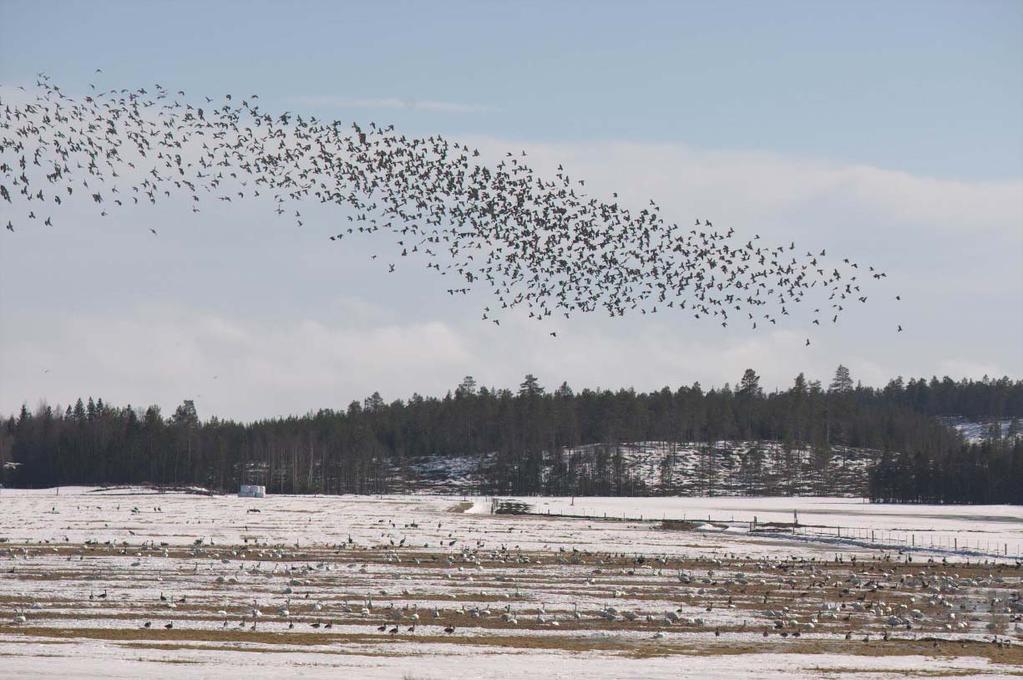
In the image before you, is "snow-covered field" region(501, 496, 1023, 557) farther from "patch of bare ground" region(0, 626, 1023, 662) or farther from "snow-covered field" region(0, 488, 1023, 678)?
"patch of bare ground" region(0, 626, 1023, 662)

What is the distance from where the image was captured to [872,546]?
7188cm

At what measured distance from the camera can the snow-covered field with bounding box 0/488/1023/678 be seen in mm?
30328

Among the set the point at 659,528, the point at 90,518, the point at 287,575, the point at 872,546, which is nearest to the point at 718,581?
the point at 287,575

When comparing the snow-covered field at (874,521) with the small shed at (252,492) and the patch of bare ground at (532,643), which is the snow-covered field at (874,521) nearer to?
the small shed at (252,492)

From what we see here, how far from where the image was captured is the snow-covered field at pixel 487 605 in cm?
3033

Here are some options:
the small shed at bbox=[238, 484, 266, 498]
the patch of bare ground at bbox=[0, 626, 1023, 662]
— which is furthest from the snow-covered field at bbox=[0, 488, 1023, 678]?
the small shed at bbox=[238, 484, 266, 498]

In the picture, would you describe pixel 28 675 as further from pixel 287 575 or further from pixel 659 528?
pixel 659 528

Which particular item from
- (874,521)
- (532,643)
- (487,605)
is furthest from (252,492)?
(532,643)

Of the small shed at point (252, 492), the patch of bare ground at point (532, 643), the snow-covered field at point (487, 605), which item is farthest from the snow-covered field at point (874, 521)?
the patch of bare ground at point (532, 643)

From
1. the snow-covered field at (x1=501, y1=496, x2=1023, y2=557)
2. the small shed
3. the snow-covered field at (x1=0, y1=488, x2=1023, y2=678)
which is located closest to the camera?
the snow-covered field at (x1=0, y1=488, x2=1023, y2=678)

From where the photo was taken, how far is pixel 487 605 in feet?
133

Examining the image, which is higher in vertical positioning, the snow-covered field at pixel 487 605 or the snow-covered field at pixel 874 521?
the snow-covered field at pixel 487 605

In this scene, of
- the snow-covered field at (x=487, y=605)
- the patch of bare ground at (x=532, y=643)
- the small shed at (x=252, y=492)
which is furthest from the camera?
the small shed at (x=252, y=492)

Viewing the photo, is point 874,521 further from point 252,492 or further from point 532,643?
point 252,492
